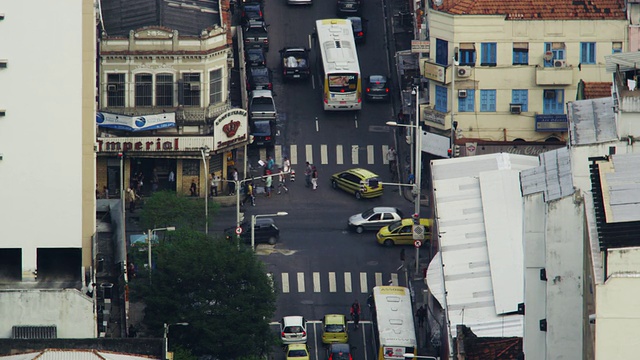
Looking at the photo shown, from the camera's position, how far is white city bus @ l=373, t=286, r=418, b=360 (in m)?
120

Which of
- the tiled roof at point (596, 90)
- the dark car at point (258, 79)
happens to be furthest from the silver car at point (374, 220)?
the dark car at point (258, 79)

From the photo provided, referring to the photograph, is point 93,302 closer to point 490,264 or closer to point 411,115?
point 490,264

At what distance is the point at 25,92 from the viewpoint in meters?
106

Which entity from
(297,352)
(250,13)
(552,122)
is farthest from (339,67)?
(297,352)

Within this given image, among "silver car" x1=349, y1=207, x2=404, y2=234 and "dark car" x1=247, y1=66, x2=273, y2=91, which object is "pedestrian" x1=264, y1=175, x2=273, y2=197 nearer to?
"silver car" x1=349, y1=207, x2=404, y2=234

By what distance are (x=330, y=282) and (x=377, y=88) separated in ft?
86.3

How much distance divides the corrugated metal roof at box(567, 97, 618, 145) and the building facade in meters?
26.8

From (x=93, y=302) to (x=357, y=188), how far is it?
4054 centimetres

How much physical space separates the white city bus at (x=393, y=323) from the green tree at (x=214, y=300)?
6.89m

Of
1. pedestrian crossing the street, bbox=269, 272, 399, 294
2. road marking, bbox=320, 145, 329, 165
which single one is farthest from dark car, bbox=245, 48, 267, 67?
pedestrian crossing the street, bbox=269, 272, 399, 294

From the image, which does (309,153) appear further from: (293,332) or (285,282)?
(293,332)

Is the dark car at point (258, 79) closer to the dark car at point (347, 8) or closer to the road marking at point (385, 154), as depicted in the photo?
the road marking at point (385, 154)

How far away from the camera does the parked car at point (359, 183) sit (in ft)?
470

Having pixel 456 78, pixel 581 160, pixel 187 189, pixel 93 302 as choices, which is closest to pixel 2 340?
pixel 93 302
